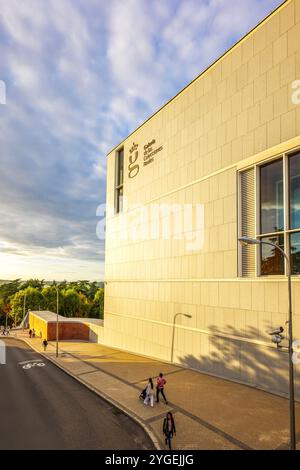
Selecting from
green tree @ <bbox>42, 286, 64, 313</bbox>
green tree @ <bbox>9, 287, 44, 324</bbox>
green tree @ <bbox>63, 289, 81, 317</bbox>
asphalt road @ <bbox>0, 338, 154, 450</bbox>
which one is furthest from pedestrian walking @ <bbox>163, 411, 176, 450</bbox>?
green tree @ <bbox>63, 289, 81, 317</bbox>

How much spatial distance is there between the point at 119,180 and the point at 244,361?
94.4 feet

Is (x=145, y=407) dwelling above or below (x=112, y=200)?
below

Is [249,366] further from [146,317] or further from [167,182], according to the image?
[167,182]

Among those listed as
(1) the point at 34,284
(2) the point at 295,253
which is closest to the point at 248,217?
(2) the point at 295,253

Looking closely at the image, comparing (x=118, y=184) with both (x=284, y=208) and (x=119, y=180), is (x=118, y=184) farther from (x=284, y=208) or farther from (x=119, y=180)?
(x=284, y=208)

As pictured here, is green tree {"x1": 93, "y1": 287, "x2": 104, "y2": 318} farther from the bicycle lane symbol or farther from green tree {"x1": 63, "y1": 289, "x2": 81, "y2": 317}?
the bicycle lane symbol

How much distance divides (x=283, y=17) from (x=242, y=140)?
316 inches

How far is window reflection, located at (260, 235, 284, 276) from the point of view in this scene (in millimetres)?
21406

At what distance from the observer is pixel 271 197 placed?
2262cm

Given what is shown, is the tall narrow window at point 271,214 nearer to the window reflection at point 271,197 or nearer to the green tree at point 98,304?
the window reflection at point 271,197

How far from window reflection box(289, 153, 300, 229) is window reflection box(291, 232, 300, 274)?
0.68 meters

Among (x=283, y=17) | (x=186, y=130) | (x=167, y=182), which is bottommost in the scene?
(x=167, y=182)
